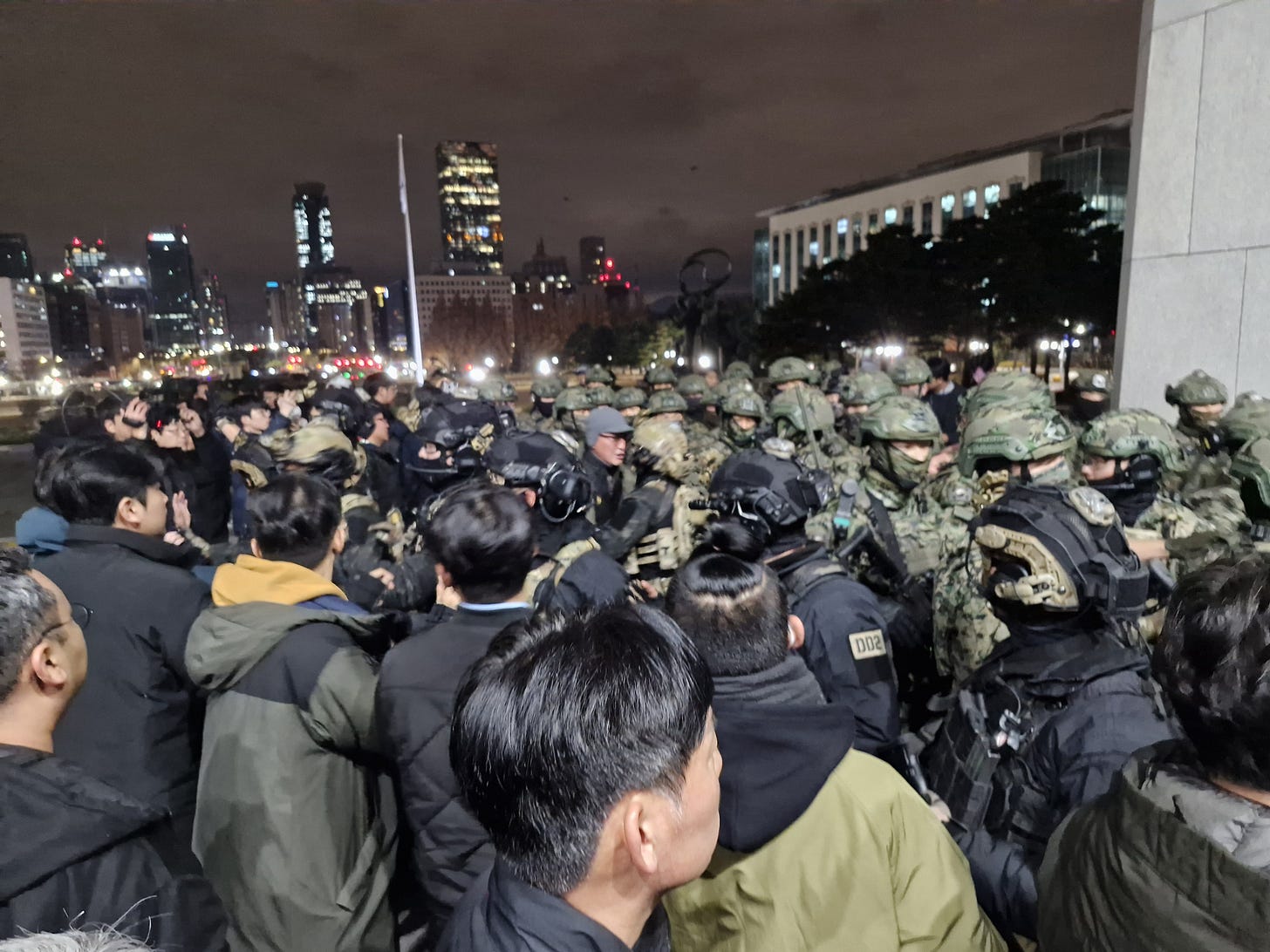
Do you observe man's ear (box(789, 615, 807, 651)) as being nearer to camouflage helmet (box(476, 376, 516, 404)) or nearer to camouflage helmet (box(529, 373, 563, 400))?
camouflage helmet (box(476, 376, 516, 404))

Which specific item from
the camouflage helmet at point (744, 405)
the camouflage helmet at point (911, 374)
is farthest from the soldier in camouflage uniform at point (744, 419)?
the camouflage helmet at point (911, 374)

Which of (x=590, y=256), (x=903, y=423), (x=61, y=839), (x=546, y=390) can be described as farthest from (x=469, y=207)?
(x=61, y=839)

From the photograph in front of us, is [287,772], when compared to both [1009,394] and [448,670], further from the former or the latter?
[1009,394]

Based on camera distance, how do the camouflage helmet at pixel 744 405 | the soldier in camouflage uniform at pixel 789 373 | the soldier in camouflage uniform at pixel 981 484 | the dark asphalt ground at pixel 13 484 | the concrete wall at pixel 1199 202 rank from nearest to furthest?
the soldier in camouflage uniform at pixel 981 484 → the concrete wall at pixel 1199 202 → the camouflage helmet at pixel 744 405 → the soldier in camouflage uniform at pixel 789 373 → the dark asphalt ground at pixel 13 484

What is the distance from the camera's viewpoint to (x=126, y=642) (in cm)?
302

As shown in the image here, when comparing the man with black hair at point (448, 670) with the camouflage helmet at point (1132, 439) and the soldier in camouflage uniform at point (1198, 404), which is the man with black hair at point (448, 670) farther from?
the soldier in camouflage uniform at point (1198, 404)

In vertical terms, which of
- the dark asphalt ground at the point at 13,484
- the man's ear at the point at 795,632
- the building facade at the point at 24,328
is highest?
the building facade at the point at 24,328

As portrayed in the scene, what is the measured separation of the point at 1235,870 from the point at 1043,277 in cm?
3067

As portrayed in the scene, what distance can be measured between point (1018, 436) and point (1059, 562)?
81.3 inches

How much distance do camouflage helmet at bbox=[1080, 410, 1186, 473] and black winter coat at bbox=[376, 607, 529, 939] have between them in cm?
433

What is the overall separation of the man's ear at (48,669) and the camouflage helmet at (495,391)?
11.1 metres

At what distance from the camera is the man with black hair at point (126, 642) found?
9.77 ft

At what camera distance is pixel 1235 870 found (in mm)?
1232

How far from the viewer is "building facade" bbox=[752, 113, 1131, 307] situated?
4947 cm
